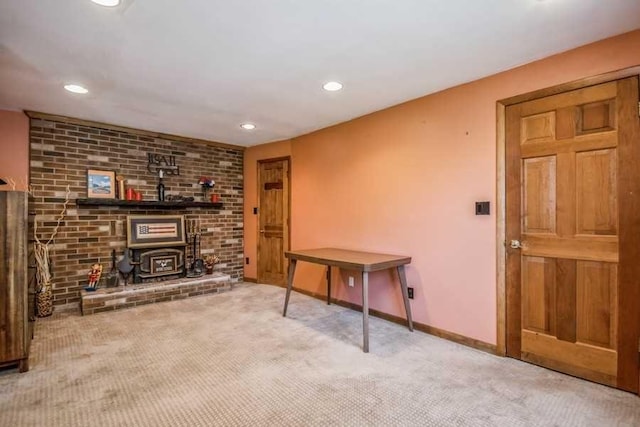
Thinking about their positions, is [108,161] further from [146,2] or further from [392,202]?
[392,202]

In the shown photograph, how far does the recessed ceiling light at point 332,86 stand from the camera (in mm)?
2832

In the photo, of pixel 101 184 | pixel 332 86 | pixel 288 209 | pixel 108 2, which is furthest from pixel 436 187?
pixel 101 184

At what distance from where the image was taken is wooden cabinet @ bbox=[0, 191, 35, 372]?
228 cm

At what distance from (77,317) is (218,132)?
9.13ft

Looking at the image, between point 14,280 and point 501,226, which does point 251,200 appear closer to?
point 14,280

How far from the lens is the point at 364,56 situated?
235 centimetres

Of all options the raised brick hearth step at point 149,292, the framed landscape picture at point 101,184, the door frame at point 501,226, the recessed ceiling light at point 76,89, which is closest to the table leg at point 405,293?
the door frame at point 501,226

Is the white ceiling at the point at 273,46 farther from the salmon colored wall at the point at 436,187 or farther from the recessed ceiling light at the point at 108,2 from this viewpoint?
the salmon colored wall at the point at 436,187

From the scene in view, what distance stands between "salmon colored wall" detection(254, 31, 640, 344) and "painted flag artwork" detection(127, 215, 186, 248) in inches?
84.5

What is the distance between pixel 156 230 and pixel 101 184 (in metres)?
0.87

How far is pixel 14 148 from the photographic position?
11.8 ft

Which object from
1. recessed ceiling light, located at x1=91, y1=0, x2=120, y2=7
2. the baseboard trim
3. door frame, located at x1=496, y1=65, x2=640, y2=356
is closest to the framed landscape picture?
recessed ceiling light, located at x1=91, y1=0, x2=120, y2=7

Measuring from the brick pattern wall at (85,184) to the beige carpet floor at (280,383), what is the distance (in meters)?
0.88

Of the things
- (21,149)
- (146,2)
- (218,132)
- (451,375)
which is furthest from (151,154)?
(451,375)
